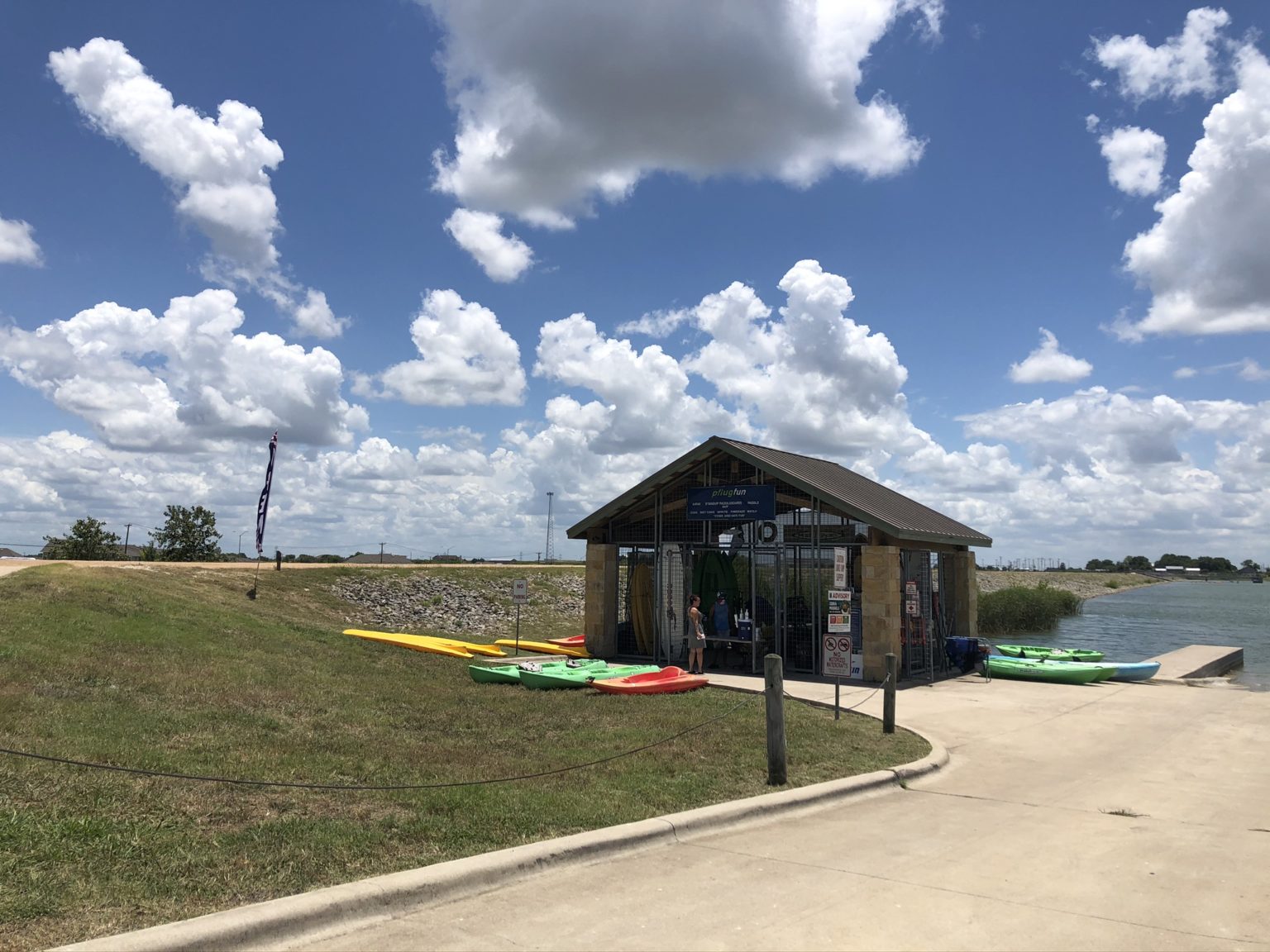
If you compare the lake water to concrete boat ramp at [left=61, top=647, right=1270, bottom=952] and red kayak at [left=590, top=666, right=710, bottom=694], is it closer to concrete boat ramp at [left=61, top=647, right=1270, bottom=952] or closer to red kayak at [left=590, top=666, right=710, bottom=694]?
red kayak at [left=590, top=666, right=710, bottom=694]

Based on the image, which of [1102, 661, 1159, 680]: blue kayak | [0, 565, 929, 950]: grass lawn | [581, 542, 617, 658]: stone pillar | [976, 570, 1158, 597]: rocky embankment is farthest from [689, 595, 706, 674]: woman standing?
[976, 570, 1158, 597]: rocky embankment

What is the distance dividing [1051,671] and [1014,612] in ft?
80.0

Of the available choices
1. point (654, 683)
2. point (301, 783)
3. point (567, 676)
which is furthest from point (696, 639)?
point (301, 783)

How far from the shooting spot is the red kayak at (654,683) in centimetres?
1441

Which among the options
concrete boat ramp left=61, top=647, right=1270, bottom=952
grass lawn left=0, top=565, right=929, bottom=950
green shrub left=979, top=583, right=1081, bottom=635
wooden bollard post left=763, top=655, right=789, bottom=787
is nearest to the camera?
concrete boat ramp left=61, top=647, right=1270, bottom=952

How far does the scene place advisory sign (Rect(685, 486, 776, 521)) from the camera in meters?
18.8

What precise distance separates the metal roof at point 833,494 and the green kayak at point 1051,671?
2.76m

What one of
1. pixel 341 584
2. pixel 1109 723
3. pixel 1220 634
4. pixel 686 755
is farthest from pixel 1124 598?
pixel 686 755

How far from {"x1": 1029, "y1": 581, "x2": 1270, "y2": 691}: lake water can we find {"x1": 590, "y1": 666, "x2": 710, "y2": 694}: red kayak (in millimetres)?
12581

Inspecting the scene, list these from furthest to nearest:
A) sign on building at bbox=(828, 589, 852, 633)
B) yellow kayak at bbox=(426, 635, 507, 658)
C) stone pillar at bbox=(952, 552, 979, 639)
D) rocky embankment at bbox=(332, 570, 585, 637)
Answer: rocky embankment at bbox=(332, 570, 585, 637)
stone pillar at bbox=(952, 552, 979, 639)
yellow kayak at bbox=(426, 635, 507, 658)
sign on building at bbox=(828, 589, 852, 633)

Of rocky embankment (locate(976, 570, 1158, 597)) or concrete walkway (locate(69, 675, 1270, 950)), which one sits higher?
rocky embankment (locate(976, 570, 1158, 597))

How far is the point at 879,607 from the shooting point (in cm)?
1725

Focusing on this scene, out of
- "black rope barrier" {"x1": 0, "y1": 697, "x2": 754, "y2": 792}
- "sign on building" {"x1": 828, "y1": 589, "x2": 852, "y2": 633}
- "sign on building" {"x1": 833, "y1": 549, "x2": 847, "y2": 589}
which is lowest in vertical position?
"black rope barrier" {"x1": 0, "y1": 697, "x2": 754, "y2": 792}

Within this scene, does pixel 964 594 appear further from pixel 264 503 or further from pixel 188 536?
pixel 188 536
